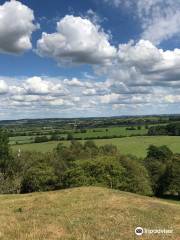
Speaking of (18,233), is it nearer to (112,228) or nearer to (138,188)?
(112,228)

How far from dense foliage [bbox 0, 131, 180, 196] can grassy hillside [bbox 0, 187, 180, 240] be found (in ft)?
105

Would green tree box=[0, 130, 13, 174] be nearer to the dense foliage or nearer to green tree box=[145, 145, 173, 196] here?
the dense foliage

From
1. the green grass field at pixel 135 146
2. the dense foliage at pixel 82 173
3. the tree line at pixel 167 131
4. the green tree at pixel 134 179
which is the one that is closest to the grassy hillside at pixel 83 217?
the dense foliage at pixel 82 173

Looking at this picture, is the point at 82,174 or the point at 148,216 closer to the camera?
the point at 148,216

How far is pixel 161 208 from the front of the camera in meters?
25.5

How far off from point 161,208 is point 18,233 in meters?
11.8

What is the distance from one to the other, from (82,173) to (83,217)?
40205mm


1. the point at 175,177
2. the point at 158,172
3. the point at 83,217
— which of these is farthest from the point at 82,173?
the point at 83,217

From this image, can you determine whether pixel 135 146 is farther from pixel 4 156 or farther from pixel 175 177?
pixel 4 156

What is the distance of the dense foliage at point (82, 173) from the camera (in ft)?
205

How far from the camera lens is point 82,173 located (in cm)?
6212

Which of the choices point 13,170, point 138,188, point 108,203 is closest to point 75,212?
point 108,203

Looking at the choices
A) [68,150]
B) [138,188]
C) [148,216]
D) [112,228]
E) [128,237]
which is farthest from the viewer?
[68,150]

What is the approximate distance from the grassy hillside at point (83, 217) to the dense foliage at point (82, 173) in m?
31.9
